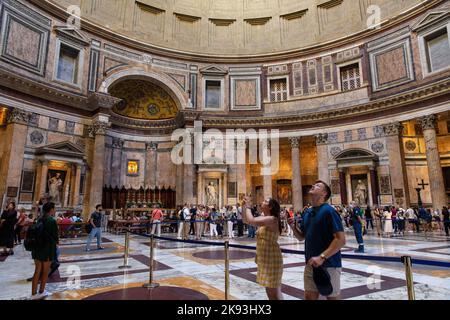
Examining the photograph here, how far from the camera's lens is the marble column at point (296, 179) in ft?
67.4

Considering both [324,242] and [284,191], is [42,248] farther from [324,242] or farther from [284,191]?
[284,191]

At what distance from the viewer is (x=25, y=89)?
15469 mm

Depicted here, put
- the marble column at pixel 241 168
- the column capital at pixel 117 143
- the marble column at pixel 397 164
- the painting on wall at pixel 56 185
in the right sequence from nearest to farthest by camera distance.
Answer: the painting on wall at pixel 56 185 < the marble column at pixel 397 164 < the marble column at pixel 241 168 < the column capital at pixel 117 143

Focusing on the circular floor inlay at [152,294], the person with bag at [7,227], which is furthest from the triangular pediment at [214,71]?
the circular floor inlay at [152,294]

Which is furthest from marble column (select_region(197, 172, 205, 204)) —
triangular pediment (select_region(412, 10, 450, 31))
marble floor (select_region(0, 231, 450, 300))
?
triangular pediment (select_region(412, 10, 450, 31))

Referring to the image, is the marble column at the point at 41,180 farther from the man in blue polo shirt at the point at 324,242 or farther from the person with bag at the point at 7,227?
the man in blue polo shirt at the point at 324,242

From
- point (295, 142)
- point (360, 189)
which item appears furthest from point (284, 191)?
point (360, 189)

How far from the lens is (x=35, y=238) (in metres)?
4.53

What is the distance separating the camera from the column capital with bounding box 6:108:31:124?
1507 cm

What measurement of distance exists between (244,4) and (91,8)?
11.9m

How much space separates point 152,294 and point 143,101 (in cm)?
2058

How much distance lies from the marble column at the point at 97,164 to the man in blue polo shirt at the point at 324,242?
1697 centimetres

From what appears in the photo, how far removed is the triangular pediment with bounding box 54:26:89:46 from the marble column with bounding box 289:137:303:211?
1570 cm
